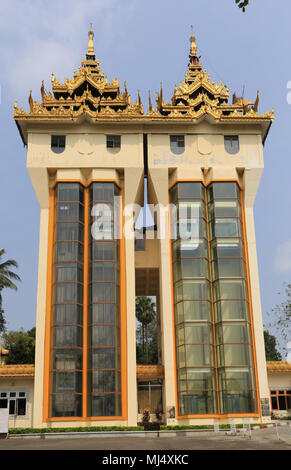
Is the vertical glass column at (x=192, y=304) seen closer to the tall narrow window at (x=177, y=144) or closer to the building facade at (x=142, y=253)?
the building facade at (x=142, y=253)

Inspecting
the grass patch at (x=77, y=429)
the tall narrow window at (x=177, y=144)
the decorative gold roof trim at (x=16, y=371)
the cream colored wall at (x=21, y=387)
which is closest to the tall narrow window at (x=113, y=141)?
the tall narrow window at (x=177, y=144)

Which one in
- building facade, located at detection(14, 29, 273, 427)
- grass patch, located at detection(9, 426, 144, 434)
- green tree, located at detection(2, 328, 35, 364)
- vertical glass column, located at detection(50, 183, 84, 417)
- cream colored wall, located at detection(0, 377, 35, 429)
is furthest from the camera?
green tree, located at detection(2, 328, 35, 364)

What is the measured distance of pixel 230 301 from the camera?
38.7 metres

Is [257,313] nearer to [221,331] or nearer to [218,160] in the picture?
[221,331]

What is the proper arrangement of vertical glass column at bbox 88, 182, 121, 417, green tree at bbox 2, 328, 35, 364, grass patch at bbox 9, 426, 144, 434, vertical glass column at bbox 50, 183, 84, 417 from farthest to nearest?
green tree at bbox 2, 328, 35, 364, vertical glass column at bbox 88, 182, 121, 417, vertical glass column at bbox 50, 183, 84, 417, grass patch at bbox 9, 426, 144, 434

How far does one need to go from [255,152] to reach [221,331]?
14487 millimetres

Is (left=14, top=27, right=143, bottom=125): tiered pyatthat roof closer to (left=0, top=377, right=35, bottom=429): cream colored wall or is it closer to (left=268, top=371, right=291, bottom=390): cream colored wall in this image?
(left=0, top=377, right=35, bottom=429): cream colored wall

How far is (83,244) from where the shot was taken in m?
40.1

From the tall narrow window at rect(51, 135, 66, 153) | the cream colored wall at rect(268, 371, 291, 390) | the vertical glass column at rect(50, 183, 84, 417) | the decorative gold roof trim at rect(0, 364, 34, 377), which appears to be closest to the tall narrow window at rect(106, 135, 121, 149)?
the tall narrow window at rect(51, 135, 66, 153)

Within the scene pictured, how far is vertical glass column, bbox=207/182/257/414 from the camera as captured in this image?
36.7 meters

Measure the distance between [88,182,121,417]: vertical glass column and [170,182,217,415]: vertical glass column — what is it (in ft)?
14.7

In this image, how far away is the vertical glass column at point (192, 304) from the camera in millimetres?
36750

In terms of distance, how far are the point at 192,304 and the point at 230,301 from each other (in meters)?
2.79
